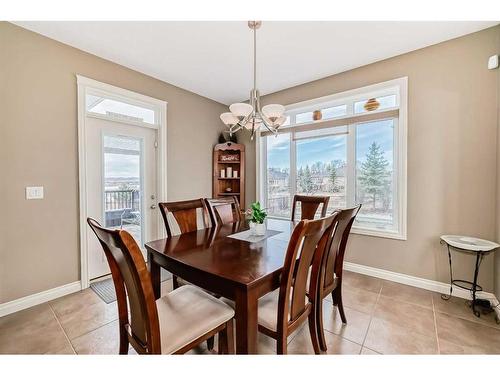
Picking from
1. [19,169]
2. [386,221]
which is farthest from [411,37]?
[19,169]

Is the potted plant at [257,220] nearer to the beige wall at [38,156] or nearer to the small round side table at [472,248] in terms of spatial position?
the small round side table at [472,248]

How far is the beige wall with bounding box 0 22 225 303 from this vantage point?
208 centimetres

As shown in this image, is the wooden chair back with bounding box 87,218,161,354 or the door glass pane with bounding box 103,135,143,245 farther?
the door glass pane with bounding box 103,135,143,245

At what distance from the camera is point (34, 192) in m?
2.23

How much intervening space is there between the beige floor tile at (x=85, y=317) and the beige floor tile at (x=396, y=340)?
2183 millimetres

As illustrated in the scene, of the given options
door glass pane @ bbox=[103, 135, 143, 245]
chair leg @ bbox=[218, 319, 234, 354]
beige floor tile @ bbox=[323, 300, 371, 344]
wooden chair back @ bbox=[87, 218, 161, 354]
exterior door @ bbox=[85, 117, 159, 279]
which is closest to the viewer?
wooden chair back @ bbox=[87, 218, 161, 354]

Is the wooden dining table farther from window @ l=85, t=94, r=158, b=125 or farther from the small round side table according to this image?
window @ l=85, t=94, r=158, b=125

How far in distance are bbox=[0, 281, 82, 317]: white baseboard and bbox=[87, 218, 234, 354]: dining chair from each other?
5.43 ft

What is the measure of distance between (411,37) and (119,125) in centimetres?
349

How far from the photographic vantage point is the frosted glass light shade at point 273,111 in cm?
201

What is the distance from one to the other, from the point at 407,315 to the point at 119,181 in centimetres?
349

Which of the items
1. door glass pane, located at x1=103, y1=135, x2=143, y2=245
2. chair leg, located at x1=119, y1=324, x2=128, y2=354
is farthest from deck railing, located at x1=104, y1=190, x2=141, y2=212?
chair leg, located at x1=119, y1=324, x2=128, y2=354

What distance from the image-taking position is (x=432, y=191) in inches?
98.2
